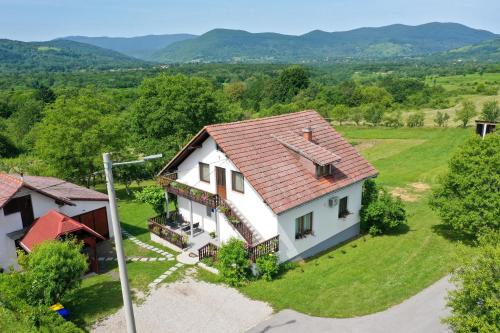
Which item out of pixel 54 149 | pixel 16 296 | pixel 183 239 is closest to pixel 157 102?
pixel 54 149

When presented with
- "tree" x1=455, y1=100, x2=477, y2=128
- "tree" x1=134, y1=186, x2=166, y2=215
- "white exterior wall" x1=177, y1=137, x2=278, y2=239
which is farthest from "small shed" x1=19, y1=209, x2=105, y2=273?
"tree" x1=455, y1=100, x2=477, y2=128

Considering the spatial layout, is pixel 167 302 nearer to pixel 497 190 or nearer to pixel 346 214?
pixel 346 214

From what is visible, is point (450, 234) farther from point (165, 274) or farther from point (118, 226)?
point (118, 226)

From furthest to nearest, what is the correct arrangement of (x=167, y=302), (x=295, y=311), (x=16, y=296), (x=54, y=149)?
1. (x=54, y=149)
2. (x=167, y=302)
3. (x=295, y=311)
4. (x=16, y=296)

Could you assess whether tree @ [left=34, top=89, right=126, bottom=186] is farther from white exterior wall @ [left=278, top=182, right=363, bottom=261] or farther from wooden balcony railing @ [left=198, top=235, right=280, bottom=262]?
white exterior wall @ [left=278, top=182, right=363, bottom=261]

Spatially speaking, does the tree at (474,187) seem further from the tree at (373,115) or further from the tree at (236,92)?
the tree at (236,92)

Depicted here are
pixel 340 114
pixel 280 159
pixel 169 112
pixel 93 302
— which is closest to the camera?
pixel 93 302

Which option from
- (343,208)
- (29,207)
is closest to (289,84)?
(343,208)
